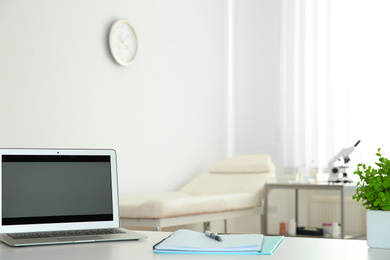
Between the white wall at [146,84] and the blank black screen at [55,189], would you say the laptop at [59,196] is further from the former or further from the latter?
the white wall at [146,84]

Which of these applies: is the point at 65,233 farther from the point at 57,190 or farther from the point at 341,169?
the point at 341,169

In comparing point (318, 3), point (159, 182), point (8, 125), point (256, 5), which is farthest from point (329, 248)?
point (256, 5)

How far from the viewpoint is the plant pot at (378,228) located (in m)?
1.25

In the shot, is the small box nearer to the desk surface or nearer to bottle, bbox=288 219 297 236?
bottle, bbox=288 219 297 236

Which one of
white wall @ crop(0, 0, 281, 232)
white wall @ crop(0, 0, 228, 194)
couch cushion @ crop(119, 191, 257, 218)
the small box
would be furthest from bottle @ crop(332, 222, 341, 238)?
white wall @ crop(0, 0, 228, 194)

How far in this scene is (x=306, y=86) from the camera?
5.04 meters

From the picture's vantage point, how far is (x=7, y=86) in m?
3.19

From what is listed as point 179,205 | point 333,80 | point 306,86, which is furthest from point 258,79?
point 179,205

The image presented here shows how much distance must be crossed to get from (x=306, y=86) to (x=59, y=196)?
3.86 meters

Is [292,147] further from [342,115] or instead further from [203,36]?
[203,36]

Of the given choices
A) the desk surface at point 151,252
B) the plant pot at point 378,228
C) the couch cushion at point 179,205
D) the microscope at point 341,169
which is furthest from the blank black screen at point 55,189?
the microscope at point 341,169

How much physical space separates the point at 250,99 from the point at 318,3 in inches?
43.2

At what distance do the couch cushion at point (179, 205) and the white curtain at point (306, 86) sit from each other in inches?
42.7

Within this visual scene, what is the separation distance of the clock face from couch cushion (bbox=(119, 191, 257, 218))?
1.00 m
